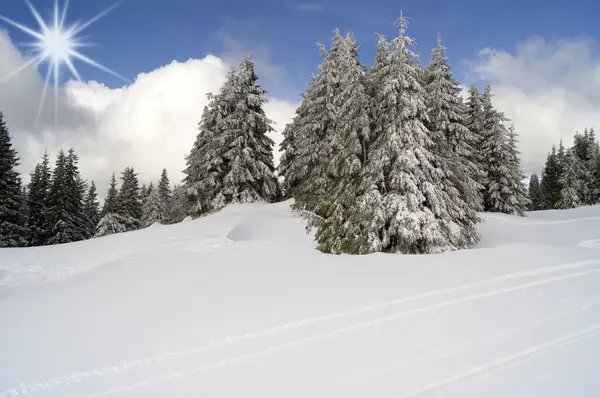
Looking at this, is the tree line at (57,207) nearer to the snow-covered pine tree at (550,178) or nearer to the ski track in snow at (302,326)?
the ski track in snow at (302,326)

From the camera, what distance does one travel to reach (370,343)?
5.78 m

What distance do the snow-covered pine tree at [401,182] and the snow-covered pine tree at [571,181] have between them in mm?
41279

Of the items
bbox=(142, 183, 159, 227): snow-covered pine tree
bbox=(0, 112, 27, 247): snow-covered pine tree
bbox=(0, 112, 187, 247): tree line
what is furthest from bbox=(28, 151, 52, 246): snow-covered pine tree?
bbox=(142, 183, 159, 227): snow-covered pine tree

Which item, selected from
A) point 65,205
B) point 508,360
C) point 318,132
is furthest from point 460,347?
point 65,205

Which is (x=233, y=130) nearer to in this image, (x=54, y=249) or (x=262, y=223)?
(x=262, y=223)

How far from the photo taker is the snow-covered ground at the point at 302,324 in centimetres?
470

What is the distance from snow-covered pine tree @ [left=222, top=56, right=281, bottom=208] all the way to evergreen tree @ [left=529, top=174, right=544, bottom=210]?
170 ft

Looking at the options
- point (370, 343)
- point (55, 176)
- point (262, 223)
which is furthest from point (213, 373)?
point (55, 176)

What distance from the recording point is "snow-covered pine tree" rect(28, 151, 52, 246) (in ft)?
A: 120

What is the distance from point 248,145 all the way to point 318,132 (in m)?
5.64

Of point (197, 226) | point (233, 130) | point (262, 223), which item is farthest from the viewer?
point (233, 130)

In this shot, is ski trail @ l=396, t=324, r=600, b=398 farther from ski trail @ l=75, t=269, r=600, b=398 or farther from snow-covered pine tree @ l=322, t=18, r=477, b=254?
snow-covered pine tree @ l=322, t=18, r=477, b=254

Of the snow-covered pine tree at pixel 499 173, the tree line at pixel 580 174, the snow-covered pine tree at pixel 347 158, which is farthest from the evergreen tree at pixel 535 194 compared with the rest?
the snow-covered pine tree at pixel 347 158

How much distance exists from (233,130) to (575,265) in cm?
2060
